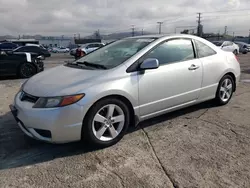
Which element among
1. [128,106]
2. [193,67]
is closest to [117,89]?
[128,106]

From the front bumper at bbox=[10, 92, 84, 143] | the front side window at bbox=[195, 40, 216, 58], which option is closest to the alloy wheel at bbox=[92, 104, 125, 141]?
the front bumper at bbox=[10, 92, 84, 143]

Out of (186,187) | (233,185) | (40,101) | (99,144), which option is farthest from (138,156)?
(40,101)

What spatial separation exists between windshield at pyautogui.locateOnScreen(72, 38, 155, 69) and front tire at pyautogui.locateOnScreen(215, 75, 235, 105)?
178 cm

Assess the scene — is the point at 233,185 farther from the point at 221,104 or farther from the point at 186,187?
the point at 221,104

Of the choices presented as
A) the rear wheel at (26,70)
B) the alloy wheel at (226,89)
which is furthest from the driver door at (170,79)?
the rear wheel at (26,70)

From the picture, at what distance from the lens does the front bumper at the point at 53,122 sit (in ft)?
8.98

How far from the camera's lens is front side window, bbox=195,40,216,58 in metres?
4.17

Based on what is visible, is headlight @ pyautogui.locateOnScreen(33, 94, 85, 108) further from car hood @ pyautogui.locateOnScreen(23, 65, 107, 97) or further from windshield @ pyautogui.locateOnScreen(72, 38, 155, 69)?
windshield @ pyautogui.locateOnScreen(72, 38, 155, 69)

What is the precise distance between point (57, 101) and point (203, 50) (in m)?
2.78

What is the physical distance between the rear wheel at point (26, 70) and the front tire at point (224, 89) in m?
6.89

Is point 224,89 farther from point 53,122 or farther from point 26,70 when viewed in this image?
point 26,70

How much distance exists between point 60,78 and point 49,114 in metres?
0.66

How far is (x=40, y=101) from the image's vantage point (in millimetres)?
2824

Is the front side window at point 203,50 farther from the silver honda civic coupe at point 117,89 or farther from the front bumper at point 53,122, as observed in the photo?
the front bumper at point 53,122
